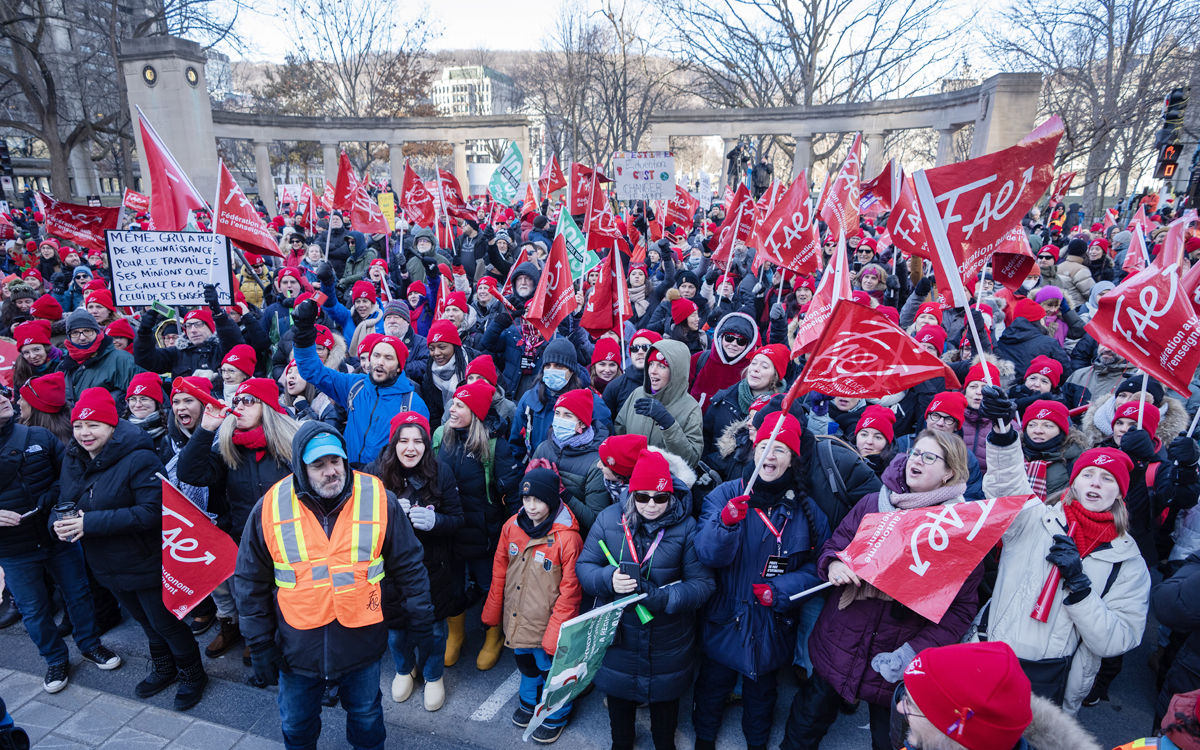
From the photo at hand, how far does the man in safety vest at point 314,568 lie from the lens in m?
2.87

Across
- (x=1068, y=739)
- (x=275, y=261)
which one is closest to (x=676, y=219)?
(x=275, y=261)

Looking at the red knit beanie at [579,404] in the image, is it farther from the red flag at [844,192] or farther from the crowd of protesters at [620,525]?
the red flag at [844,192]

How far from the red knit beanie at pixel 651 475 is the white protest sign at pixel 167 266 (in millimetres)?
4388

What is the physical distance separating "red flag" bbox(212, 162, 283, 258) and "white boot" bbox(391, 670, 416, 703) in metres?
4.08

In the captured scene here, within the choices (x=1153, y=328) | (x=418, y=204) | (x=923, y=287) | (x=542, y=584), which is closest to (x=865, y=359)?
(x=1153, y=328)

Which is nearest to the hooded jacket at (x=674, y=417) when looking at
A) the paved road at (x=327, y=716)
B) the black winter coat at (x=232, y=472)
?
the paved road at (x=327, y=716)

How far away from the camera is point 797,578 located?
3166 millimetres

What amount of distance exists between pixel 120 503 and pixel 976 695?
4226 millimetres

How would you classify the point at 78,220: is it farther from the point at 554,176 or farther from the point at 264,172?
the point at 264,172

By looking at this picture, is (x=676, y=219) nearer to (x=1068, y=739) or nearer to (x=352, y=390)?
(x=352, y=390)

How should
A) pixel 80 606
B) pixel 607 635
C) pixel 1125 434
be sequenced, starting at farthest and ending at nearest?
pixel 80 606 < pixel 1125 434 < pixel 607 635

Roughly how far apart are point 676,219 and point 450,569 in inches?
438

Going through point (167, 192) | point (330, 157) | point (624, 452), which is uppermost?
point (330, 157)

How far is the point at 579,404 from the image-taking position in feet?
13.1
